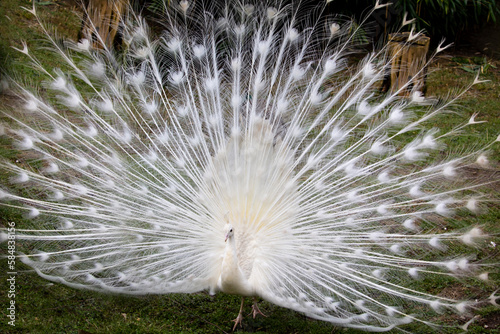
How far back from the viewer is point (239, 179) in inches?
148

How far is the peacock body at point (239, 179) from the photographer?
3.49m

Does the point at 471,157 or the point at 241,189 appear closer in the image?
the point at 471,157

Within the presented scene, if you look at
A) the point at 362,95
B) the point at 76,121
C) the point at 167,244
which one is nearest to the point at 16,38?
the point at 76,121

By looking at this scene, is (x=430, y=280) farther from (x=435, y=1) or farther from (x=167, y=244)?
(x=435, y=1)

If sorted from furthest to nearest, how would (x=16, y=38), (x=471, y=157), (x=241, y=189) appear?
(x=16, y=38) → (x=241, y=189) → (x=471, y=157)

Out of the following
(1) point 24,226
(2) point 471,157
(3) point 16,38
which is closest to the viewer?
(2) point 471,157

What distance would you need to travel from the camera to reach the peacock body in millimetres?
3494

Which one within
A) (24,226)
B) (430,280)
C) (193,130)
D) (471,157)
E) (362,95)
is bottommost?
(24,226)

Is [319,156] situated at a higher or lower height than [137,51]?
lower

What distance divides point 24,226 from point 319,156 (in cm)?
249

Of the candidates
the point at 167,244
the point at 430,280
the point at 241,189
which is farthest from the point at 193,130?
the point at 430,280

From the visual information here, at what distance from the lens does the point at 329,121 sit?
152 inches

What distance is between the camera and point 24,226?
4.17 meters

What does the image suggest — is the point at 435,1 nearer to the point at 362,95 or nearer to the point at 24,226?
the point at 362,95
